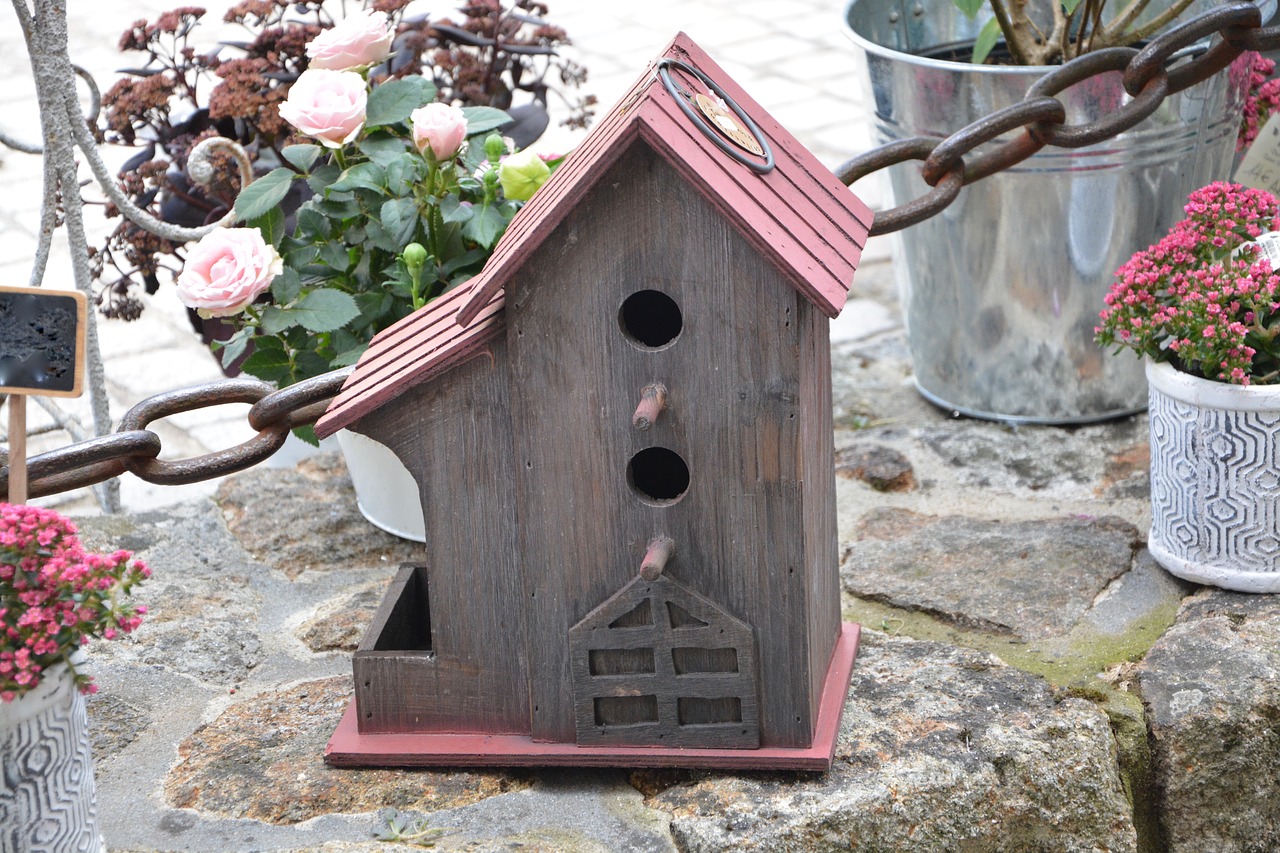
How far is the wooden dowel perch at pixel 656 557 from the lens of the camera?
159cm

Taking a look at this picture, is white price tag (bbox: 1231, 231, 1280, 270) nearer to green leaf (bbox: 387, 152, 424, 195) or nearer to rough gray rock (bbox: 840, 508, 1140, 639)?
rough gray rock (bbox: 840, 508, 1140, 639)

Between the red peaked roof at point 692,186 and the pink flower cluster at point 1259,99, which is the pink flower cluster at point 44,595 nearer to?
the red peaked roof at point 692,186

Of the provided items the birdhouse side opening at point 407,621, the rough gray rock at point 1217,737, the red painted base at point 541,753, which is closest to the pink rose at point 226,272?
the birdhouse side opening at point 407,621

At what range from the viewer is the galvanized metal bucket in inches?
102

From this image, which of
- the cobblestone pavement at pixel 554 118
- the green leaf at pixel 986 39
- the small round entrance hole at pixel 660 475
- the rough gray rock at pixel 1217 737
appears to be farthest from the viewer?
the cobblestone pavement at pixel 554 118

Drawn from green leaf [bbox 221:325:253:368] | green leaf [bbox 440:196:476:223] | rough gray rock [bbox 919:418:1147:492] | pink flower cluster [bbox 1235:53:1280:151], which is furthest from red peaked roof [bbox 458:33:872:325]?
pink flower cluster [bbox 1235:53:1280:151]

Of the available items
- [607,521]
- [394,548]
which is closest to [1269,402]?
[607,521]

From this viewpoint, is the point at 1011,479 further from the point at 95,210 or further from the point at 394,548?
the point at 95,210

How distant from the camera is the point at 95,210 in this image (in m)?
4.76

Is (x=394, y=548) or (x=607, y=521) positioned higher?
(x=607, y=521)

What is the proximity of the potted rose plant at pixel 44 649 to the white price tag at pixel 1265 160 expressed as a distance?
2.09 m

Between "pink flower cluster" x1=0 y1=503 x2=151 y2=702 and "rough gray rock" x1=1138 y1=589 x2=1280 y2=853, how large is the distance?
130 centimetres

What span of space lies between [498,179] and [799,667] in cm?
95

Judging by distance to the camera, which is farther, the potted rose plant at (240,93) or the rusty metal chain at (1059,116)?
the potted rose plant at (240,93)
